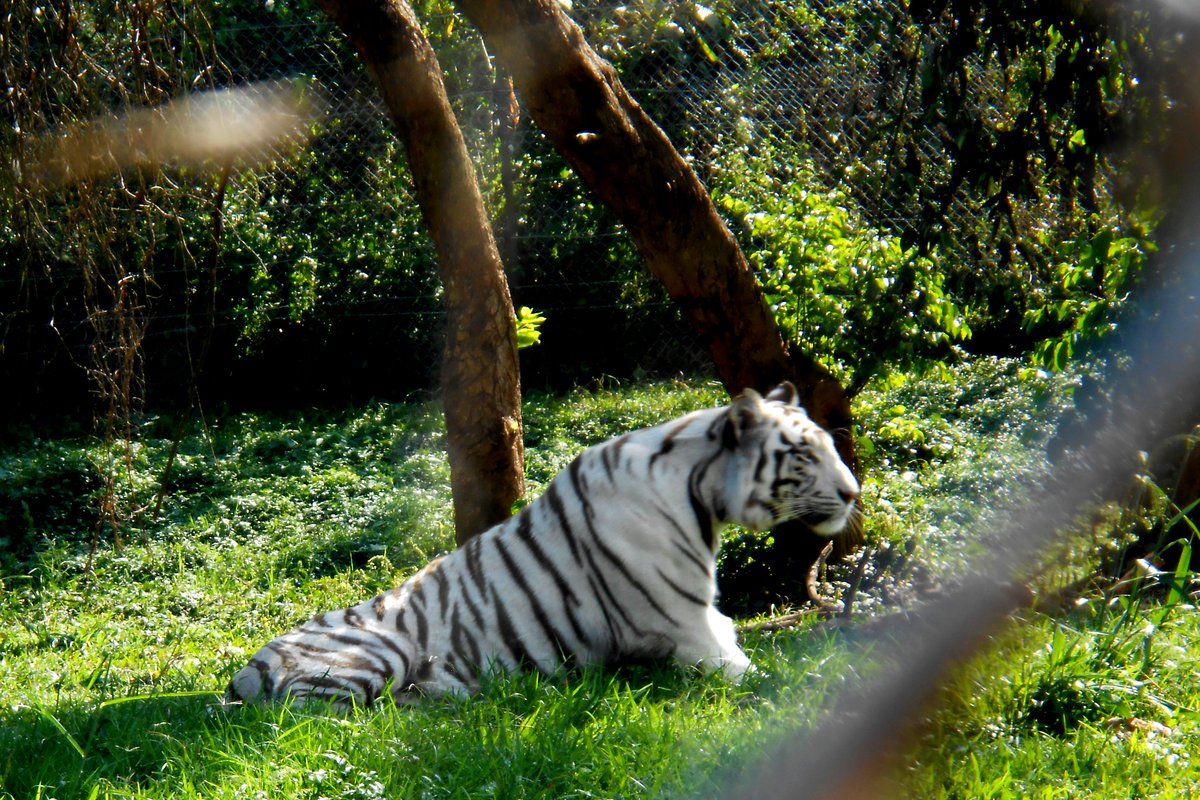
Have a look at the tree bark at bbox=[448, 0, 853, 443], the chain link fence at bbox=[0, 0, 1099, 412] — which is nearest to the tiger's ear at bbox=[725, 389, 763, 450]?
the tree bark at bbox=[448, 0, 853, 443]

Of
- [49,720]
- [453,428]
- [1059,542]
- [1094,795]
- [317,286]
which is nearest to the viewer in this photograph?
[1094,795]

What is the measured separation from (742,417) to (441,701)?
4.99 ft

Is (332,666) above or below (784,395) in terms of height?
below

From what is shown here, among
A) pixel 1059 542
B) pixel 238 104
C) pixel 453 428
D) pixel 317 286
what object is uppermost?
pixel 238 104

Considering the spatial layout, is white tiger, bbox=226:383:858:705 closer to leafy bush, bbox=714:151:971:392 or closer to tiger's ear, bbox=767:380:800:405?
tiger's ear, bbox=767:380:800:405

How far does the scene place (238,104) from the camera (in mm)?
9641

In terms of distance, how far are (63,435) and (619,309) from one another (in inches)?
191

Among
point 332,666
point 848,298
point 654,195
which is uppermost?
point 654,195

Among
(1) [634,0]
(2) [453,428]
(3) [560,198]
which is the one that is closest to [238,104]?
(3) [560,198]

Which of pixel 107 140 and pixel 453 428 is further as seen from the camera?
pixel 453 428

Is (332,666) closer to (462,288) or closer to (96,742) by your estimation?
(96,742)

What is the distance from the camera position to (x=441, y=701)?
4.05m

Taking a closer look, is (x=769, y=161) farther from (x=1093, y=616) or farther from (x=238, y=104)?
(x=1093, y=616)

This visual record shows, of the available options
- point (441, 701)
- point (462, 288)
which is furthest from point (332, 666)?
point (462, 288)
